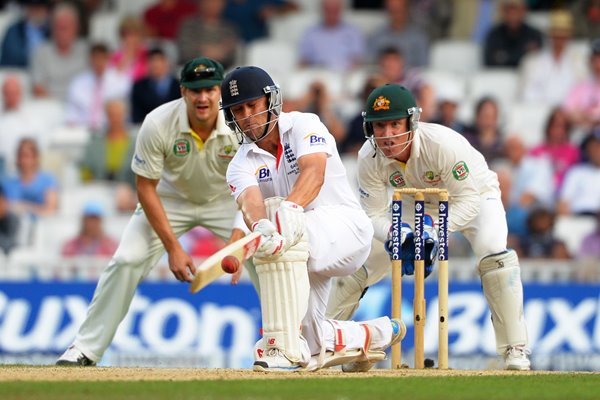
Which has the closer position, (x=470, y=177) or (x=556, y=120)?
(x=470, y=177)

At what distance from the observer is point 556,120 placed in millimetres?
13656

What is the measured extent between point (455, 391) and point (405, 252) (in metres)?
1.95

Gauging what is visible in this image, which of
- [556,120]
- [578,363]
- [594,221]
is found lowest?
[578,363]

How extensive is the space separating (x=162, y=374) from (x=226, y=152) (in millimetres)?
1980

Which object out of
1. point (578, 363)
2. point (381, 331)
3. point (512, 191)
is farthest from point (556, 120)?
point (381, 331)

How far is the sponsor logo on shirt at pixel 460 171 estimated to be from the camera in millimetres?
8719

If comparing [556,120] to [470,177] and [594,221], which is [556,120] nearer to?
[594,221]

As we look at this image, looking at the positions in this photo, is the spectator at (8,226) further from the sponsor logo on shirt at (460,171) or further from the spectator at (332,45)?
the sponsor logo on shirt at (460,171)

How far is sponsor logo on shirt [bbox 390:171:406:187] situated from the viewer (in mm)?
8922

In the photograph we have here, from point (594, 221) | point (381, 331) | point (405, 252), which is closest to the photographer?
point (381, 331)

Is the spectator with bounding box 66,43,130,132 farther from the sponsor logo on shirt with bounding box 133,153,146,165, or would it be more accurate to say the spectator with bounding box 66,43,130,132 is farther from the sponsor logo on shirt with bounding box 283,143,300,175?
the sponsor logo on shirt with bounding box 283,143,300,175

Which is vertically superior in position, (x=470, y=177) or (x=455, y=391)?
(x=470, y=177)

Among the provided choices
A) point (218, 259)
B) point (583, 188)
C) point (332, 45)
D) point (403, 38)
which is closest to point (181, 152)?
point (218, 259)

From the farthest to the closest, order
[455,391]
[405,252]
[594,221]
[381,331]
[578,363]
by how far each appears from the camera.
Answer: [594,221] < [578,363] < [405,252] < [381,331] < [455,391]
